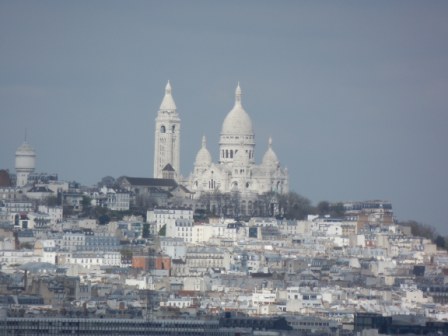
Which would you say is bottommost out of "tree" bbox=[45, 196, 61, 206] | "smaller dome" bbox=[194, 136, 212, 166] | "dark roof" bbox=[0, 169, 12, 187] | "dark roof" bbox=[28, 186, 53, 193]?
"tree" bbox=[45, 196, 61, 206]

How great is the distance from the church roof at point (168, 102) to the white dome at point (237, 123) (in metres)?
2.44

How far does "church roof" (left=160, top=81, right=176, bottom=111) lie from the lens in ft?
457

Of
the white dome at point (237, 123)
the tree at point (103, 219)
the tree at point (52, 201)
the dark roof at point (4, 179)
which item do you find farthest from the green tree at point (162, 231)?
the white dome at point (237, 123)

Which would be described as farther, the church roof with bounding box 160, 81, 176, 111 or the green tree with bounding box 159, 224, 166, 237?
the church roof with bounding box 160, 81, 176, 111

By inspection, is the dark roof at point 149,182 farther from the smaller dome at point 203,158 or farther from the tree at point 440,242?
the tree at point 440,242

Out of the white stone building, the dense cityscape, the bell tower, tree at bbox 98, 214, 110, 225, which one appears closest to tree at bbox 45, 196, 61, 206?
the dense cityscape

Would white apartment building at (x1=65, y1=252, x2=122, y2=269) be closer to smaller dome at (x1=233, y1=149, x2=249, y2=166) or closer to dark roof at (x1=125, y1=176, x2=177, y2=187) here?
dark roof at (x1=125, y1=176, x2=177, y2=187)

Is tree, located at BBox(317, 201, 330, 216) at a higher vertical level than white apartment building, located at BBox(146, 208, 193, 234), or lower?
higher

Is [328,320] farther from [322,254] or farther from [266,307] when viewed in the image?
[322,254]

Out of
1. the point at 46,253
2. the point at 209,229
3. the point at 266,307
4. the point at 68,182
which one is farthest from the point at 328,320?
the point at 68,182

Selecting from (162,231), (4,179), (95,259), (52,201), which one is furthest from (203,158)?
(95,259)

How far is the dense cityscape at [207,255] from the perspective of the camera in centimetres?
8181

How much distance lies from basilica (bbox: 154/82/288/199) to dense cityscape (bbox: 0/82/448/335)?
2.1 inches

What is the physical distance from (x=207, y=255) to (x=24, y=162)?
23276 millimetres
